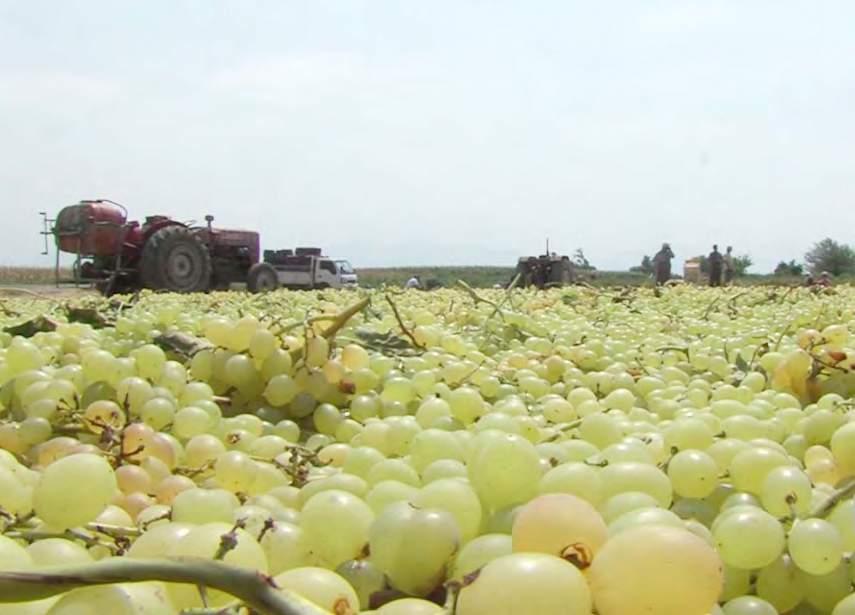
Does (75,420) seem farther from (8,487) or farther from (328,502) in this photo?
(328,502)

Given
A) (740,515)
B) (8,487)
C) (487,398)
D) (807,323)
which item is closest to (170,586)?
(8,487)

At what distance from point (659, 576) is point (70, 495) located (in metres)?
0.44

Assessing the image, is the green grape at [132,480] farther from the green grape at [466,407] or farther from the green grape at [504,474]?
the green grape at [466,407]

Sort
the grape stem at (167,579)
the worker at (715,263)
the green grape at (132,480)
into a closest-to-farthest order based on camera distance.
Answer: the grape stem at (167,579) < the green grape at (132,480) < the worker at (715,263)

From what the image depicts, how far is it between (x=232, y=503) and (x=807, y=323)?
7.13 feet

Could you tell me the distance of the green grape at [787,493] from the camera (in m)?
0.72

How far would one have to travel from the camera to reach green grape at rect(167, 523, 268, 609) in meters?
0.52

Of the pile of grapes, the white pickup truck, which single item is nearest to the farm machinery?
the white pickup truck

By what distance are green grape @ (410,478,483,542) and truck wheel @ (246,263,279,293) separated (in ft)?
40.4

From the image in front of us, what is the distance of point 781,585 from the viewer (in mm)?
Answer: 664

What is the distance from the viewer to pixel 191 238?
1168cm

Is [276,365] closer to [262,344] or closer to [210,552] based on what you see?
[262,344]

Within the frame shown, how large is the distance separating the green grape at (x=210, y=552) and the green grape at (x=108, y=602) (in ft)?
0.14

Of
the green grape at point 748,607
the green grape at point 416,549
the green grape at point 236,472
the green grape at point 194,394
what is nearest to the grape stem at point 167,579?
the green grape at point 416,549
